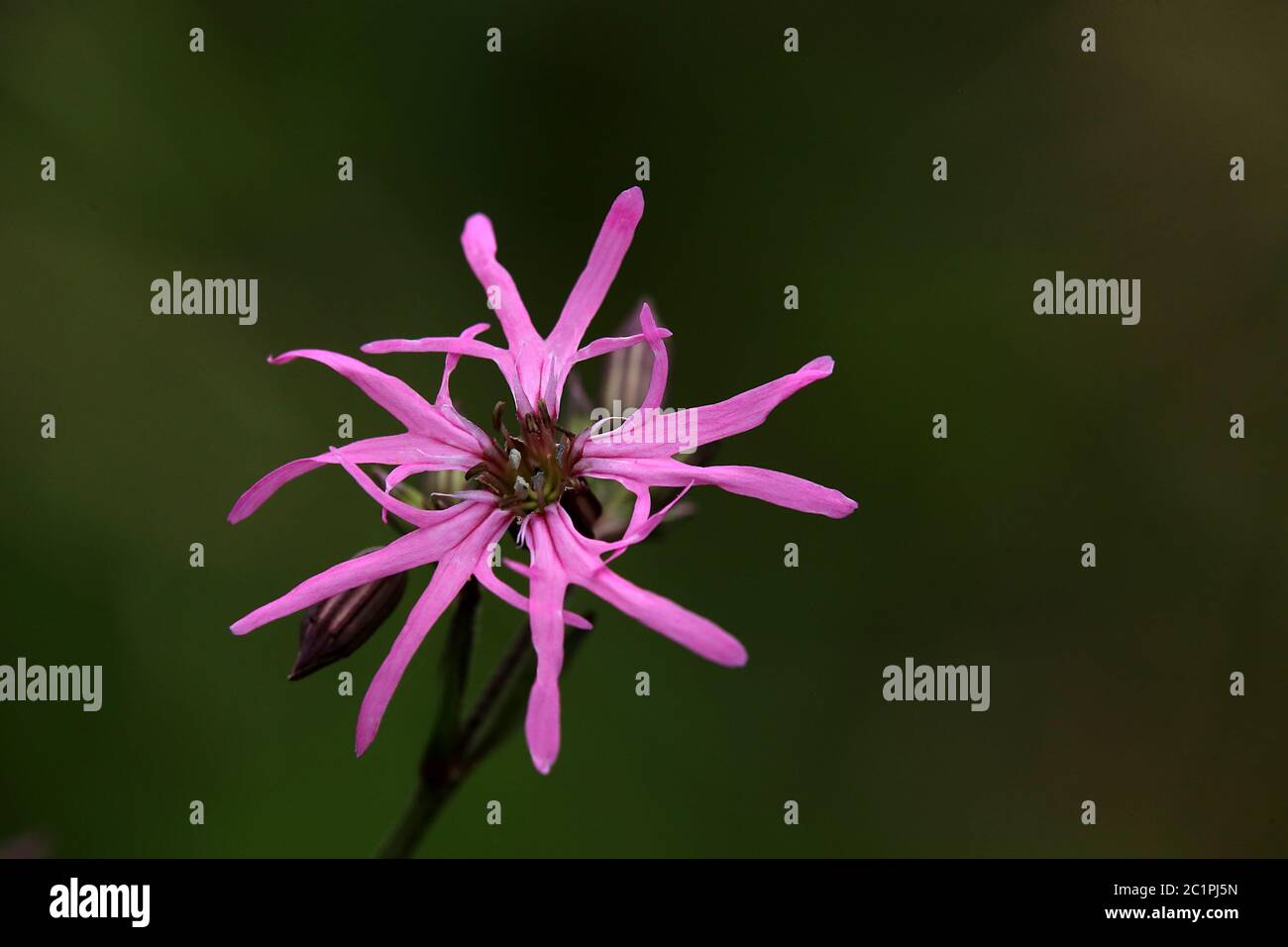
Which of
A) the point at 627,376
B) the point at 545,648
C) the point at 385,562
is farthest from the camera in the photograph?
the point at 627,376

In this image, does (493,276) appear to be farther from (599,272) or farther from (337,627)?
(337,627)

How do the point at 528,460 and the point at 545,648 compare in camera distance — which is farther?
the point at 528,460

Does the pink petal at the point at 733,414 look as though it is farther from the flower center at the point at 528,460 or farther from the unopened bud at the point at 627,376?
the unopened bud at the point at 627,376

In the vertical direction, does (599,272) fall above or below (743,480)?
above

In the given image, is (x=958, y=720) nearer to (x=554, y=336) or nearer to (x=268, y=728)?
(x=268, y=728)

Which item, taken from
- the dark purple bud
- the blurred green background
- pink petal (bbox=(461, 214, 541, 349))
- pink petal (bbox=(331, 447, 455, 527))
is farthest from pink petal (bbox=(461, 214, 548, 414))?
the blurred green background

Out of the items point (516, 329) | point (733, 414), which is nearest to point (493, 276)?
point (516, 329)
